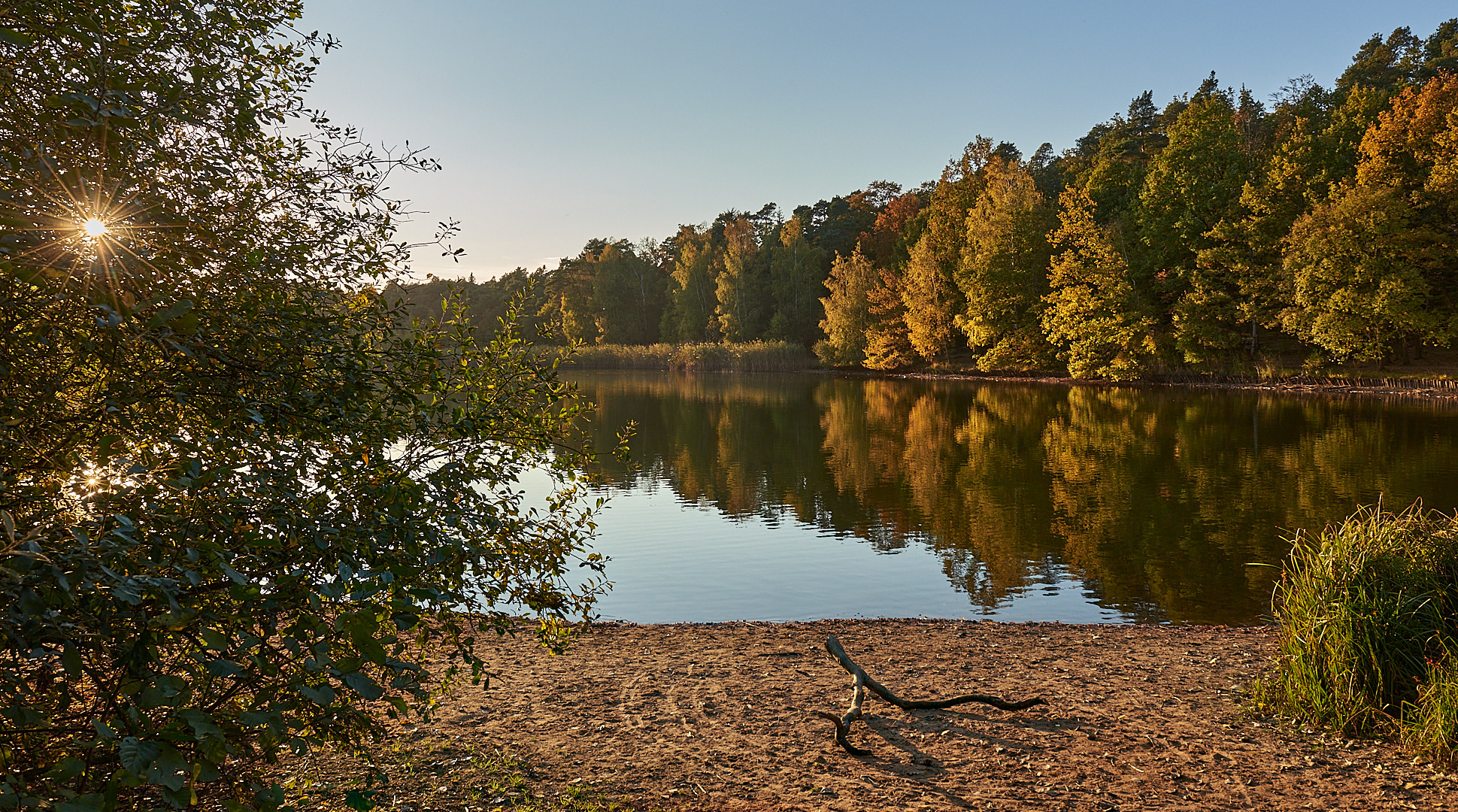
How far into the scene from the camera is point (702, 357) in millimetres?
80438

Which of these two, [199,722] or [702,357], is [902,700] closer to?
[199,722]

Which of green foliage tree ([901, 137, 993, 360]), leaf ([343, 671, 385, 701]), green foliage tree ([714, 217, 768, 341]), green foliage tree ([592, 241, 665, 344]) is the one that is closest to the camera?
leaf ([343, 671, 385, 701])

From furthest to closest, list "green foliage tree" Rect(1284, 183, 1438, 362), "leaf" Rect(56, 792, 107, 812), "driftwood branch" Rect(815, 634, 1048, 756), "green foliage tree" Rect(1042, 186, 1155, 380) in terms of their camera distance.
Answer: "green foliage tree" Rect(1042, 186, 1155, 380) → "green foliage tree" Rect(1284, 183, 1438, 362) → "driftwood branch" Rect(815, 634, 1048, 756) → "leaf" Rect(56, 792, 107, 812)

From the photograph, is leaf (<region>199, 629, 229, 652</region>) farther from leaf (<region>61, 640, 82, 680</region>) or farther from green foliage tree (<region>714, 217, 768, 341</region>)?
green foliage tree (<region>714, 217, 768, 341</region>)

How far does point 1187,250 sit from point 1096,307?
621cm

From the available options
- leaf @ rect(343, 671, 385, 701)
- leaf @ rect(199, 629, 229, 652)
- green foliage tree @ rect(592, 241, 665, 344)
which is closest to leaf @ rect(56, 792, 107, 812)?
leaf @ rect(199, 629, 229, 652)

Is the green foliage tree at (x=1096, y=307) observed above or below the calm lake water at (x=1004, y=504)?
above

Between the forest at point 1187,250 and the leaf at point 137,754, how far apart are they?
56.1ft

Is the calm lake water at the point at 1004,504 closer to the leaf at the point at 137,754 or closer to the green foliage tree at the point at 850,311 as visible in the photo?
the leaf at the point at 137,754

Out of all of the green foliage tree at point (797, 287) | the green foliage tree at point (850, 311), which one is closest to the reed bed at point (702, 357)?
the green foliage tree at point (797, 287)

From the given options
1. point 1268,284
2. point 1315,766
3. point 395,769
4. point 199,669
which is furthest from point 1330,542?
point 1268,284

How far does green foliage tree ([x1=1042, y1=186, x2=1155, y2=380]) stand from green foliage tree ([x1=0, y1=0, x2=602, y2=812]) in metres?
48.0

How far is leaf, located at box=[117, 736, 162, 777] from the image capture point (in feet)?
6.59

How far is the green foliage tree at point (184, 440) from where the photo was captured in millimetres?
2262
